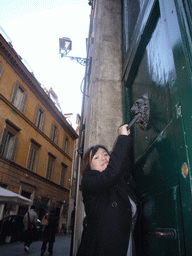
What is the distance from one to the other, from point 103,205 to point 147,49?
137cm

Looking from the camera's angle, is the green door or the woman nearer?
the green door

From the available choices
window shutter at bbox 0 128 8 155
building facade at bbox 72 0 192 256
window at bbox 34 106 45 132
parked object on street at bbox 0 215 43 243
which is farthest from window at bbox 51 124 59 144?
building facade at bbox 72 0 192 256

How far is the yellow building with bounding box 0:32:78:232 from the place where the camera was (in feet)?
39.9

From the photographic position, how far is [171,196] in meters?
1.01

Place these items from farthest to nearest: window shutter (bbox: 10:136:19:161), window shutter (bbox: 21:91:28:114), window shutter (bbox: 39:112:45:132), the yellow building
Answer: window shutter (bbox: 39:112:45:132) → window shutter (bbox: 21:91:28:114) → window shutter (bbox: 10:136:19:161) → the yellow building

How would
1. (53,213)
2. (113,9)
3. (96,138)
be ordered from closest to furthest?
(96,138) < (113,9) < (53,213)

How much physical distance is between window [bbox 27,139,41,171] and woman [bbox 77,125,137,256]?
1389cm

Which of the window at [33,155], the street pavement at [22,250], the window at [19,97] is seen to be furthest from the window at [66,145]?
the street pavement at [22,250]

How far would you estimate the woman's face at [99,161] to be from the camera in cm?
161

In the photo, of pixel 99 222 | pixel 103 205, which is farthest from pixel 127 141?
pixel 99 222

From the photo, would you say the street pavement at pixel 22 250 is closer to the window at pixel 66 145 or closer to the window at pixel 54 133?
the window at pixel 54 133

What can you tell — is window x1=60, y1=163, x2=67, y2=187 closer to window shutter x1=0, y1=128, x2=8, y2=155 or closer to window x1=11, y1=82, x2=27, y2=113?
window x1=11, y1=82, x2=27, y2=113

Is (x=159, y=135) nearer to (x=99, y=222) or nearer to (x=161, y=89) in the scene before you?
(x=161, y=89)

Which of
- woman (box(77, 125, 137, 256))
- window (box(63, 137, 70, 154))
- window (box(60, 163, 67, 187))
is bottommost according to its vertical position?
woman (box(77, 125, 137, 256))
